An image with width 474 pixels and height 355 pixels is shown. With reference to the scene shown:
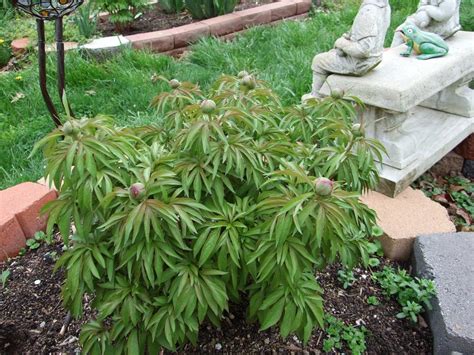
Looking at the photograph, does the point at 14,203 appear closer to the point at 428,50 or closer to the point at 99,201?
the point at 99,201

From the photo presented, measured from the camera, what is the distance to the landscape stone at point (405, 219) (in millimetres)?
2561

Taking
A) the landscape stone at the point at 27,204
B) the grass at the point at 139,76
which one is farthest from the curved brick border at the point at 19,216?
the grass at the point at 139,76

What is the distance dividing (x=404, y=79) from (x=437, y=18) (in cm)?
69

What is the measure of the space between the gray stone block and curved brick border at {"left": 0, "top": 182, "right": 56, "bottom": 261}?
1.92 meters

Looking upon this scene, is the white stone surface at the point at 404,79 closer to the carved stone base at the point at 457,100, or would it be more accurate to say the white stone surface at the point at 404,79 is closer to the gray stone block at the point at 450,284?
the carved stone base at the point at 457,100

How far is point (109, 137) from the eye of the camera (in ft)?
5.08

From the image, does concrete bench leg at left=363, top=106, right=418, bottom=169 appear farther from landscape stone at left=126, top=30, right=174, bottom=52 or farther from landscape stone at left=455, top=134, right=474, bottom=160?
landscape stone at left=126, top=30, right=174, bottom=52

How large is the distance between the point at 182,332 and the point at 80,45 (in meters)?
3.88

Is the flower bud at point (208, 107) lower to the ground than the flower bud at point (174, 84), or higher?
higher

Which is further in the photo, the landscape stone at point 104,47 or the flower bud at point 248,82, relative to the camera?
the landscape stone at point 104,47

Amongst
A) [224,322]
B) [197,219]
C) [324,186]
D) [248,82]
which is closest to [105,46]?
[248,82]

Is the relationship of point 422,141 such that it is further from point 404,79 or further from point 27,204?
point 27,204

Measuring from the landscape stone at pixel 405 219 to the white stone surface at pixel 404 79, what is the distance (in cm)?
53

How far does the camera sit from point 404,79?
2.71m
